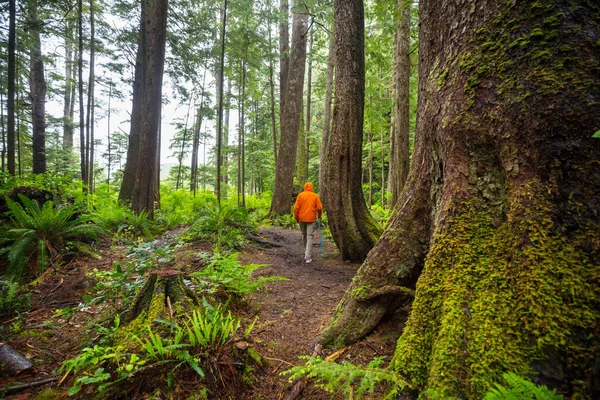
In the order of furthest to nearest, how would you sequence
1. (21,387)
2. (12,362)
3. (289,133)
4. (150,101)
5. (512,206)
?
(289,133), (150,101), (12,362), (21,387), (512,206)

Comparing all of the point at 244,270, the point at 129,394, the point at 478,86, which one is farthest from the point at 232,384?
the point at 478,86

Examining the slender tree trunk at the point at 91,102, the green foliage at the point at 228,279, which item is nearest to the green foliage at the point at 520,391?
the green foliage at the point at 228,279

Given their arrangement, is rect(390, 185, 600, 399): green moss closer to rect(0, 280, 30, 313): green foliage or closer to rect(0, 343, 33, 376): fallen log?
rect(0, 343, 33, 376): fallen log

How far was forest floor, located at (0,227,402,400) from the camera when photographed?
2.36 meters

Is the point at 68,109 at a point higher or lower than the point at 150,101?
higher

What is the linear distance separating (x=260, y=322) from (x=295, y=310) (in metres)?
0.61

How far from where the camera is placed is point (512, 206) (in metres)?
1.71

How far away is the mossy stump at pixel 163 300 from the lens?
8.37 feet

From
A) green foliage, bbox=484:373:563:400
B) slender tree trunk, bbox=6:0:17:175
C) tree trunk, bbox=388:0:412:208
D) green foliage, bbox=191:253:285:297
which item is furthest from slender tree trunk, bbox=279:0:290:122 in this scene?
green foliage, bbox=484:373:563:400

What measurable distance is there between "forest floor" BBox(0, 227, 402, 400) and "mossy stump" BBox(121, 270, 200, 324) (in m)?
0.55

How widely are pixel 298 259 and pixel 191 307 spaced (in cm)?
415

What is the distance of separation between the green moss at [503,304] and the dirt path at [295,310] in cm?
68

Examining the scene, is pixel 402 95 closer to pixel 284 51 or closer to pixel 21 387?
pixel 284 51

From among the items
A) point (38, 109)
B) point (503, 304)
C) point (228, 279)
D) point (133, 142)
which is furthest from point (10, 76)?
point (503, 304)
